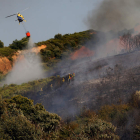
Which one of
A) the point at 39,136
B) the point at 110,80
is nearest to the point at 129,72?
the point at 110,80

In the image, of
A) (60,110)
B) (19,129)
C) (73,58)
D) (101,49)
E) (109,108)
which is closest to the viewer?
(19,129)

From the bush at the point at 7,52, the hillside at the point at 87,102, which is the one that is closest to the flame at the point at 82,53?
the bush at the point at 7,52

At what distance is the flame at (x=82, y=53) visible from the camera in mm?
70906

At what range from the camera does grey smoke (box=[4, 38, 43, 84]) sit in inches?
1922

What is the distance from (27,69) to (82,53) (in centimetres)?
2483

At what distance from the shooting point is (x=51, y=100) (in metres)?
31.7

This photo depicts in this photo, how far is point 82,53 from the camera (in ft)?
245

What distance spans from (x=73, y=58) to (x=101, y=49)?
44.7 ft

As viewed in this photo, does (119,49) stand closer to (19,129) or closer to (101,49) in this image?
(101,49)

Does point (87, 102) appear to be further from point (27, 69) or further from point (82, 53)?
point (82, 53)

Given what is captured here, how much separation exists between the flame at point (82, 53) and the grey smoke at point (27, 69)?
1327cm

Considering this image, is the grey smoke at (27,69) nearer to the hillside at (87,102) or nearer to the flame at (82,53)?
the hillside at (87,102)

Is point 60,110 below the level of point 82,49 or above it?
below

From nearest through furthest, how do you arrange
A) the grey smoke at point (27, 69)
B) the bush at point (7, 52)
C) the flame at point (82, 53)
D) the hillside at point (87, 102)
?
the hillside at point (87, 102)
the grey smoke at point (27, 69)
the bush at point (7, 52)
the flame at point (82, 53)
